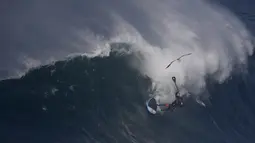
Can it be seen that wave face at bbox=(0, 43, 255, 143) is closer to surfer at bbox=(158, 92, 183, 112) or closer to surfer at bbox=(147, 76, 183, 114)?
surfer at bbox=(147, 76, 183, 114)

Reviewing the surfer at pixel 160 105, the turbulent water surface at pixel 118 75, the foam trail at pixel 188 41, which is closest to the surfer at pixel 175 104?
the surfer at pixel 160 105

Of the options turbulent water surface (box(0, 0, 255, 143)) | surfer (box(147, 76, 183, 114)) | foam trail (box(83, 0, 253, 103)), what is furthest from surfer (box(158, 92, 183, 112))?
foam trail (box(83, 0, 253, 103))

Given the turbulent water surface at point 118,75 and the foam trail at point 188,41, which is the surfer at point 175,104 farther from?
the foam trail at point 188,41

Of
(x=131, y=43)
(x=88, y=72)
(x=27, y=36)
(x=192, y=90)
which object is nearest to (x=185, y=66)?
(x=192, y=90)

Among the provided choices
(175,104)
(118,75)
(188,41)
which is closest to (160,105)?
(175,104)

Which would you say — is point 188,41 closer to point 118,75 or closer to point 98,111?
point 118,75

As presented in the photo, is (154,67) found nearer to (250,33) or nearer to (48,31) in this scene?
(48,31)
